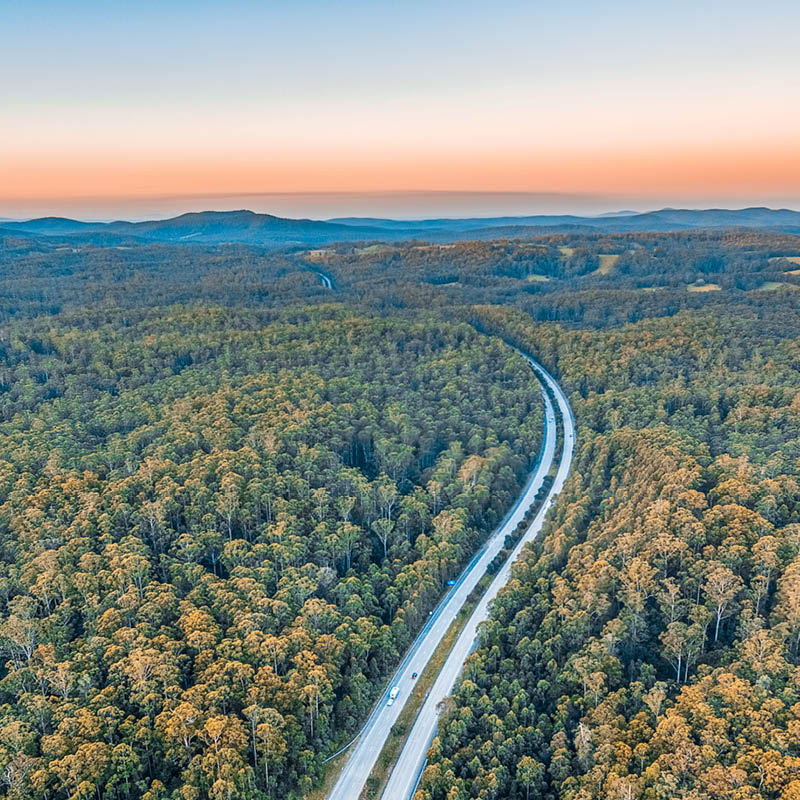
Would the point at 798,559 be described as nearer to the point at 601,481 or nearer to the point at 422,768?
the point at 601,481

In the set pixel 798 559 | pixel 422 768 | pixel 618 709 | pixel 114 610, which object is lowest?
pixel 422 768

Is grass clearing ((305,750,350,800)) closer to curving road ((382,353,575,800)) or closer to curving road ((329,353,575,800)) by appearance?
curving road ((329,353,575,800))

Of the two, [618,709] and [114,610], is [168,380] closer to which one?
[114,610]

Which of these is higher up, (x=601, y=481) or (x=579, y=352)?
(x=579, y=352)

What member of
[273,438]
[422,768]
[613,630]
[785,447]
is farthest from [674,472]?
[273,438]

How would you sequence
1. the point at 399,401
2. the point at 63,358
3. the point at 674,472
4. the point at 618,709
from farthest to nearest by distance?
the point at 63,358 → the point at 399,401 → the point at 674,472 → the point at 618,709

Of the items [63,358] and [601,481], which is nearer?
[601,481]

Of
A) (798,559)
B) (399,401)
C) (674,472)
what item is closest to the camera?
(798,559)
